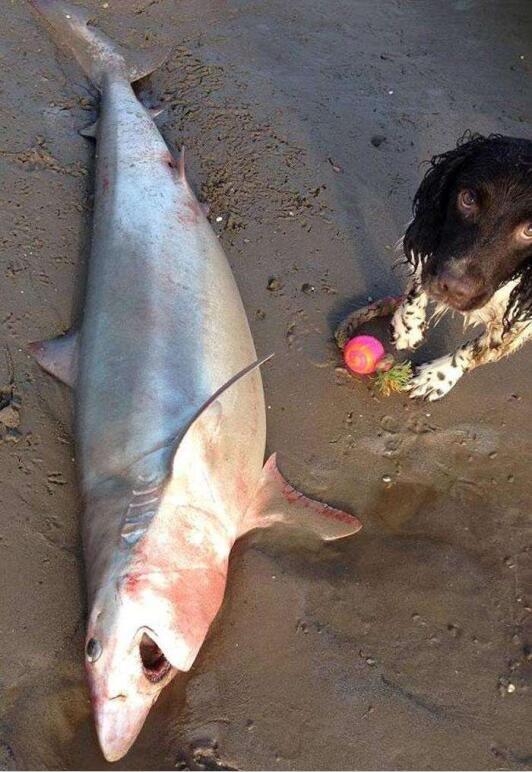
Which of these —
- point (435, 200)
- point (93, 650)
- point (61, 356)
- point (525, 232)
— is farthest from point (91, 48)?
point (93, 650)

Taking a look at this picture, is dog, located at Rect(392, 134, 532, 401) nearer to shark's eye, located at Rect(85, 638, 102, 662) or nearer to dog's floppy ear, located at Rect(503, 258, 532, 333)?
dog's floppy ear, located at Rect(503, 258, 532, 333)

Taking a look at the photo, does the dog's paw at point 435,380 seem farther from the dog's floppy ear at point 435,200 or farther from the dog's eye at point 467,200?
the dog's eye at point 467,200

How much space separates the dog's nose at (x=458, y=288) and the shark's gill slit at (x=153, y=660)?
191 cm

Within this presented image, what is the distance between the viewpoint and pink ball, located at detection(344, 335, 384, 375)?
391 centimetres

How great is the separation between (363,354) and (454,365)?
54cm

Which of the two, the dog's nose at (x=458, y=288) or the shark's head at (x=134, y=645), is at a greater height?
the dog's nose at (x=458, y=288)

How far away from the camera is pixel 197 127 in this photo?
5.07 m

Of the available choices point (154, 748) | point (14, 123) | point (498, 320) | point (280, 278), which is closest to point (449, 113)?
point (280, 278)

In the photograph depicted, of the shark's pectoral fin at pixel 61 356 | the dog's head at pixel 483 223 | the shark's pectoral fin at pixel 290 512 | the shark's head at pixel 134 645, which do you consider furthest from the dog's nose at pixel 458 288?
the shark's pectoral fin at pixel 61 356

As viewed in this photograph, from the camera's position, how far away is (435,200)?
332 centimetres

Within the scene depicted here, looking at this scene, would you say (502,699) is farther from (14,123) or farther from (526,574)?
(14,123)

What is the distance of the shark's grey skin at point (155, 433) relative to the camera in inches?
101

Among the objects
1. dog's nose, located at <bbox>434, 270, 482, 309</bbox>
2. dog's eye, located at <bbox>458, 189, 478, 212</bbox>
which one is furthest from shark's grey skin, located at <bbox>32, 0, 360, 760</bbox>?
dog's eye, located at <bbox>458, 189, 478, 212</bbox>

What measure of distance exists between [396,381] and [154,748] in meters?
2.24
